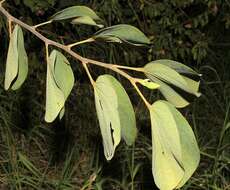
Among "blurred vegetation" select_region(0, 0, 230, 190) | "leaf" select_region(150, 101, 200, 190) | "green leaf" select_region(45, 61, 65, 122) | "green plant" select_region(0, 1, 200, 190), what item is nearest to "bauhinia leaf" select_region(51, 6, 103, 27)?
"green plant" select_region(0, 1, 200, 190)

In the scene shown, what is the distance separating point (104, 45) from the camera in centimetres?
362

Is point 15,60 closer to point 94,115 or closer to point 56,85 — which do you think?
point 56,85

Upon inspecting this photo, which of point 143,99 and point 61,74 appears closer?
point 143,99

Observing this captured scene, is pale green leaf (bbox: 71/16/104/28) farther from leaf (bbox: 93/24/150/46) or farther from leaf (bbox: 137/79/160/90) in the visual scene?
leaf (bbox: 137/79/160/90)

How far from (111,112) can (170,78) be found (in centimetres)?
10

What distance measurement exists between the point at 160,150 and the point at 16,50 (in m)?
0.33

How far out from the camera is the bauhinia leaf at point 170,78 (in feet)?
2.85

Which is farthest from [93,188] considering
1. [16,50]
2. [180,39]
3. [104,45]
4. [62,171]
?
[16,50]

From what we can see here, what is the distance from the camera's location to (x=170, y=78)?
0.87m

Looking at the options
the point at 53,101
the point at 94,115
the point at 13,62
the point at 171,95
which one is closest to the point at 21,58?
the point at 13,62

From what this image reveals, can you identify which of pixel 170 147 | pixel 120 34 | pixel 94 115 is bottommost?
pixel 94 115

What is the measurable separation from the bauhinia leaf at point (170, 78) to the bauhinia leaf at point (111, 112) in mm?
58

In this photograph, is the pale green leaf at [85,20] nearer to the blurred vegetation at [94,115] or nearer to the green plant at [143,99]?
the green plant at [143,99]

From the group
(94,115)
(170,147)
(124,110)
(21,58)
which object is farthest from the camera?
(94,115)
